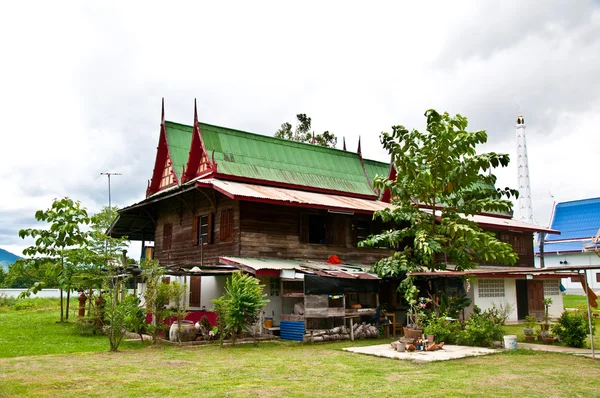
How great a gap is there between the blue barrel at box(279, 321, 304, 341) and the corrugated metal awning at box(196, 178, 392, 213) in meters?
4.29

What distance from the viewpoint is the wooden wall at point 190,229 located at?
65.4ft

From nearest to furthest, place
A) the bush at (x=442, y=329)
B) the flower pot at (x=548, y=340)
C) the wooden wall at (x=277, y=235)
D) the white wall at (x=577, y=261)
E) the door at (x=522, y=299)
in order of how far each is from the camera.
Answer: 1. the bush at (x=442, y=329)
2. the flower pot at (x=548, y=340)
3. the wooden wall at (x=277, y=235)
4. the door at (x=522, y=299)
5. the white wall at (x=577, y=261)

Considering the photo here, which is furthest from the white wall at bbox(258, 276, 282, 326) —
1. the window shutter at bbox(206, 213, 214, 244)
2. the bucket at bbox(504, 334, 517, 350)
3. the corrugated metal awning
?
the bucket at bbox(504, 334, 517, 350)

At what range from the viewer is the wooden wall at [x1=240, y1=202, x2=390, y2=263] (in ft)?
63.4

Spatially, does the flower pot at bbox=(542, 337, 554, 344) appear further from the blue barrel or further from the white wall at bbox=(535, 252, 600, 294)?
the white wall at bbox=(535, 252, 600, 294)

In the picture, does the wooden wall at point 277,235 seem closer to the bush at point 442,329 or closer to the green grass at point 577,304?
the bush at point 442,329

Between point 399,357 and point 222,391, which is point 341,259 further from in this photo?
point 222,391

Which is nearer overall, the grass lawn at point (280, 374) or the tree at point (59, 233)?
the grass lawn at point (280, 374)

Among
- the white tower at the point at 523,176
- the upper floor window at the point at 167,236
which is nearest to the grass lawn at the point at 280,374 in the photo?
the upper floor window at the point at 167,236

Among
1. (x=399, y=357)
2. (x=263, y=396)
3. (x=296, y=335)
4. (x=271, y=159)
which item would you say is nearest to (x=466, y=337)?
(x=399, y=357)

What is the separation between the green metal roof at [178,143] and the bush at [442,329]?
13.7m

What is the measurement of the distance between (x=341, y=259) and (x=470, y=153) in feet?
23.2

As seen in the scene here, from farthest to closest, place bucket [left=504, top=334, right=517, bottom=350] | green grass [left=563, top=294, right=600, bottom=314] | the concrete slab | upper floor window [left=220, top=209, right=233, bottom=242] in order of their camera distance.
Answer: green grass [left=563, top=294, right=600, bottom=314], upper floor window [left=220, top=209, right=233, bottom=242], bucket [left=504, top=334, right=517, bottom=350], the concrete slab

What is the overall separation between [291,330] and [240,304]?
2591 mm
